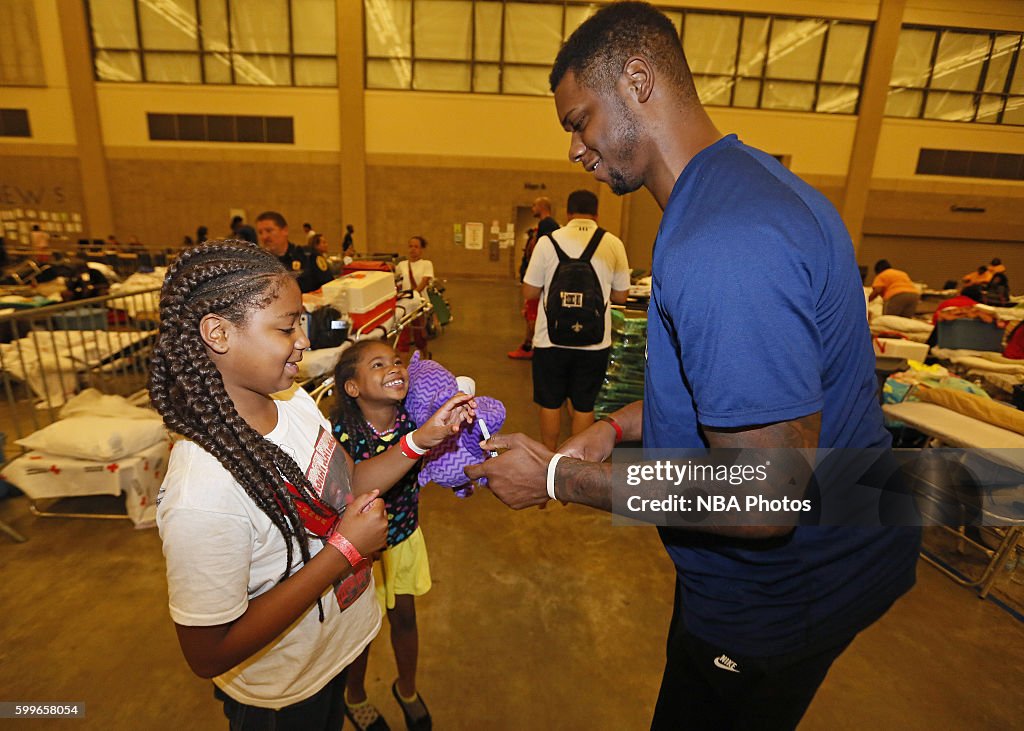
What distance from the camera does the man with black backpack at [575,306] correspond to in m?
4.03

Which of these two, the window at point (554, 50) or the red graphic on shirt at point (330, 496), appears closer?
the red graphic on shirt at point (330, 496)

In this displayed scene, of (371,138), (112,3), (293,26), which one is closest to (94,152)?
(112,3)

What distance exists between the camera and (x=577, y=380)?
426 cm

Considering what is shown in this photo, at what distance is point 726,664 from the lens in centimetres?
136

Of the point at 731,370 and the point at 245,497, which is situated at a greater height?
the point at 731,370

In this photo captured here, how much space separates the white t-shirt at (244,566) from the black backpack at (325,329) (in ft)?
6.14

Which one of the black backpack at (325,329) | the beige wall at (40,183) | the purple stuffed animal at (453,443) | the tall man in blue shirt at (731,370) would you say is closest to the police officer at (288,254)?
the black backpack at (325,329)

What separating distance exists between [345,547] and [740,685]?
104 centimetres

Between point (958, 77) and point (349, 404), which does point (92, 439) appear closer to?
point (349, 404)

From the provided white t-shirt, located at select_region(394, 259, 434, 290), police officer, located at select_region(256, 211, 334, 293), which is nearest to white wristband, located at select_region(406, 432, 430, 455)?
police officer, located at select_region(256, 211, 334, 293)

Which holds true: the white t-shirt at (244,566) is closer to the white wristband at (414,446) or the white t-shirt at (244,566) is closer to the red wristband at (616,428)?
the white wristband at (414,446)

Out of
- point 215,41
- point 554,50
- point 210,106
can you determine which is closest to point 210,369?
point 554,50

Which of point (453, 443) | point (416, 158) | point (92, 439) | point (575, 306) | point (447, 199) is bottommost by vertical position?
point (92, 439)

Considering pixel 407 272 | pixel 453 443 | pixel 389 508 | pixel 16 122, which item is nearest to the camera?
pixel 453 443
